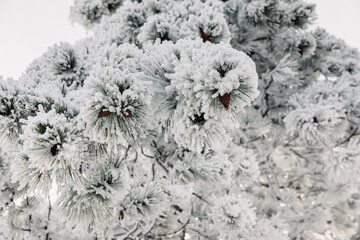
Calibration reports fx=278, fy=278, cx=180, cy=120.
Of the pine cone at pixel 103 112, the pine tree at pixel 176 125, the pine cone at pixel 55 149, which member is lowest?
the pine tree at pixel 176 125

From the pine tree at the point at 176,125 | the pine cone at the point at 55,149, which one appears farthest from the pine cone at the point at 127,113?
the pine cone at the point at 55,149

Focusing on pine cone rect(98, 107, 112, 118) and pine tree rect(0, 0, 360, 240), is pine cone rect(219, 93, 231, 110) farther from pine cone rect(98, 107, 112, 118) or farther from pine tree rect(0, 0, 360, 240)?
pine cone rect(98, 107, 112, 118)

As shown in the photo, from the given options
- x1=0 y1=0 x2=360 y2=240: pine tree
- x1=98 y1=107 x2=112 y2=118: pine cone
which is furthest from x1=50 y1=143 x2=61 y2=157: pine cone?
x1=98 y1=107 x2=112 y2=118: pine cone

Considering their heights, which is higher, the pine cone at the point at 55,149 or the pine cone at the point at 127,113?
the pine cone at the point at 55,149

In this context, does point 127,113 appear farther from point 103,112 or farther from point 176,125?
point 176,125

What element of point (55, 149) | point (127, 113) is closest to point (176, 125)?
point (127, 113)

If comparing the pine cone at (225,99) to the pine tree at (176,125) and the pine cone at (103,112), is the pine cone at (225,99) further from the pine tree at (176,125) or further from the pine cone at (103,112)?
the pine cone at (103,112)

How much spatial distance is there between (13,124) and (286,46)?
2.91 m

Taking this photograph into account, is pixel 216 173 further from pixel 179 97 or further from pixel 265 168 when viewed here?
pixel 265 168

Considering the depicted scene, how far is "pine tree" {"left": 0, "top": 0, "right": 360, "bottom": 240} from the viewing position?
39.9 inches

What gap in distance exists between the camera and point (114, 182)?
1.42 m

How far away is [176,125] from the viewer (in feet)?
3.75

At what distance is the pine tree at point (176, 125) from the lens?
3.33ft

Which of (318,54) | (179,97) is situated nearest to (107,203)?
(179,97)
